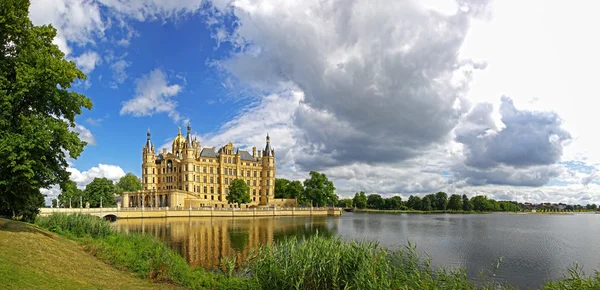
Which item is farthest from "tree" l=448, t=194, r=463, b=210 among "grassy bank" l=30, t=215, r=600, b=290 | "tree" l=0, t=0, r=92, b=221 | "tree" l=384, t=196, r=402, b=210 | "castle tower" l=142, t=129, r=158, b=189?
"tree" l=0, t=0, r=92, b=221

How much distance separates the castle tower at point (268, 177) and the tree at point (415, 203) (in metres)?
65.0

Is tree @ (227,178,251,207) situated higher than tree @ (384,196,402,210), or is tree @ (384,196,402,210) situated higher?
tree @ (227,178,251,207)

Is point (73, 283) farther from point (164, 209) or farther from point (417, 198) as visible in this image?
point (417, 198)

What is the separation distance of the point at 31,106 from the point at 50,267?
9.23 meters

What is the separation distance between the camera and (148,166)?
98188 mm

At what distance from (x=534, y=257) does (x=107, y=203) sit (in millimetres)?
77421

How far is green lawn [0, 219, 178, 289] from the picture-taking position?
37.7 ft

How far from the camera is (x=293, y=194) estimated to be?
111 m

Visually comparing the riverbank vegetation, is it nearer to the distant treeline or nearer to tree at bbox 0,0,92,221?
the distant treeline

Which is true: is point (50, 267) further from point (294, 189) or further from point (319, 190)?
point (294, 189)

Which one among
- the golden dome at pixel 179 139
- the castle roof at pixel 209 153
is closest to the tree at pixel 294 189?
the castle roof at pixel 209 153

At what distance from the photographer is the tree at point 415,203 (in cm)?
14588

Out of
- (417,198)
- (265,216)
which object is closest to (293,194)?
(265,216)

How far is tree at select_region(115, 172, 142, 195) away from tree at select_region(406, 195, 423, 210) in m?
96.1
